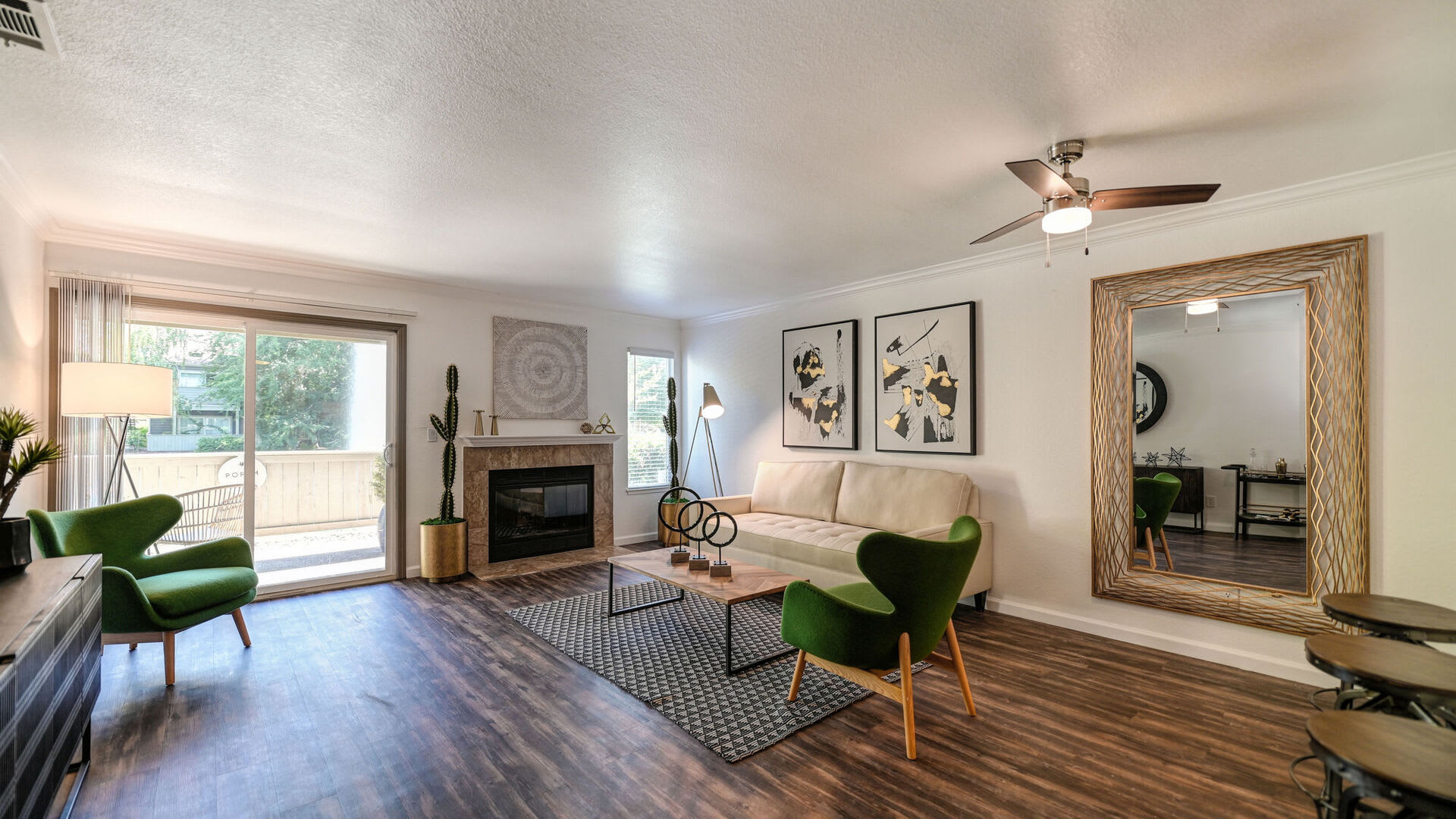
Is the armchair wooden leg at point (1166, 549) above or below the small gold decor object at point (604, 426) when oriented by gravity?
below

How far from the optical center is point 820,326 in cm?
557

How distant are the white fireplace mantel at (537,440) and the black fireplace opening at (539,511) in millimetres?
252

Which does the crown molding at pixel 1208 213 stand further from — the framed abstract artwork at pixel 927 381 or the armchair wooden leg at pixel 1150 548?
the armchair wooden leg at pixel 1150 548

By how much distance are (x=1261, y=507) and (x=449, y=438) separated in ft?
18.7

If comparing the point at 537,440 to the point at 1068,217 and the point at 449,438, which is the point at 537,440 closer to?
the point at 449,438

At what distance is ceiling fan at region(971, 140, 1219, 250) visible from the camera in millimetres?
2479

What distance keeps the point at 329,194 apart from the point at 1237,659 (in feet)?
17.6

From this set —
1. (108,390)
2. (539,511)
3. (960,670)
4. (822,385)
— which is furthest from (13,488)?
(822,385)

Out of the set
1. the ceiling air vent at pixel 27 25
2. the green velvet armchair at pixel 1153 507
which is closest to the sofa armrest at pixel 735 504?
the green velvet armchair at pixel 1153 507

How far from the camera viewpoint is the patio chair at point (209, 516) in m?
4.26

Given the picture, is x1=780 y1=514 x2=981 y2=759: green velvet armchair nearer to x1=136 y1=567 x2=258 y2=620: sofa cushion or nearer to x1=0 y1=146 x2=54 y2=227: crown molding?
x1=136 y1=567 x2=258 y2=620: sofa cushion

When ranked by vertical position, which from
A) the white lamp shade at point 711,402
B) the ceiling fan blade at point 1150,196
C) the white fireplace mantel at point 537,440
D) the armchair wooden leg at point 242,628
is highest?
the ceiling fan blade at point 1150,196

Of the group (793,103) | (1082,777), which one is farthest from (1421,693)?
(793,103)

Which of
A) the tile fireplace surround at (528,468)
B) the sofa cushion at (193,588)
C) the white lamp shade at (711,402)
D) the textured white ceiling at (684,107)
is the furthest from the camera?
the white lamp shade at (711,402)
